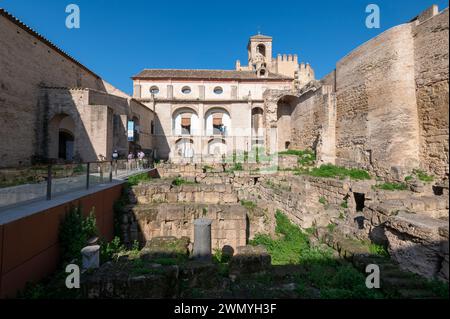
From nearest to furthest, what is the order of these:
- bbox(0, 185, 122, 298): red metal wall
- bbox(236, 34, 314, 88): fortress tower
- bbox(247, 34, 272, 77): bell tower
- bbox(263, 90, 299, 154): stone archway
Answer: bbox(0, 185, 122, 298): red metal wall → bbox(263, 90, 299, 154): stone archway → bbox(236, 34, 314, 88): fortress tower → bbox(247, 34, 272, 77): bell tower

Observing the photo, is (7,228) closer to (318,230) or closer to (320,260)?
(320,260)

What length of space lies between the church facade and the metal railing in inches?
880

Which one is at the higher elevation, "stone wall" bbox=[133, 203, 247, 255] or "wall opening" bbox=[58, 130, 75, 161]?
"wall opening" bbox=[58, 130, 75, 161]

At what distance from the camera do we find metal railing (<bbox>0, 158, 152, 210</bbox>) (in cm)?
440

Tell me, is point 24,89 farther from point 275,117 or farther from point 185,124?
point 275,117

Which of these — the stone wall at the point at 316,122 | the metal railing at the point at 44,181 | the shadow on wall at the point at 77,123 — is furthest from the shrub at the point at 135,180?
the stone wall at the point at 316,122

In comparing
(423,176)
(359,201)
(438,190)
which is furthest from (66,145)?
(438,190)

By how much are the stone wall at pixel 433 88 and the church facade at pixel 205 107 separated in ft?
60.0

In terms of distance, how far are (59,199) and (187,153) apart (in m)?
25.3

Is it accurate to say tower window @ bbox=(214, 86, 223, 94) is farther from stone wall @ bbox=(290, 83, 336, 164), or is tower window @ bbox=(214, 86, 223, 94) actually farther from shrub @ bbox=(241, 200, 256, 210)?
shrub @ bbox=(241, 200, 256, 210)

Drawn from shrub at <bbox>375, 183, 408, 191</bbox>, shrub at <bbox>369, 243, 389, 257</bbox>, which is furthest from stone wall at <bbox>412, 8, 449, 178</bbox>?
shrub at <bbox>369, 243, 389, 257</bbox>

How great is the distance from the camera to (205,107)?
30891 millimetres

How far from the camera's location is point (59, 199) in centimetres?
538

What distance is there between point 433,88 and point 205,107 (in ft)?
77.7
